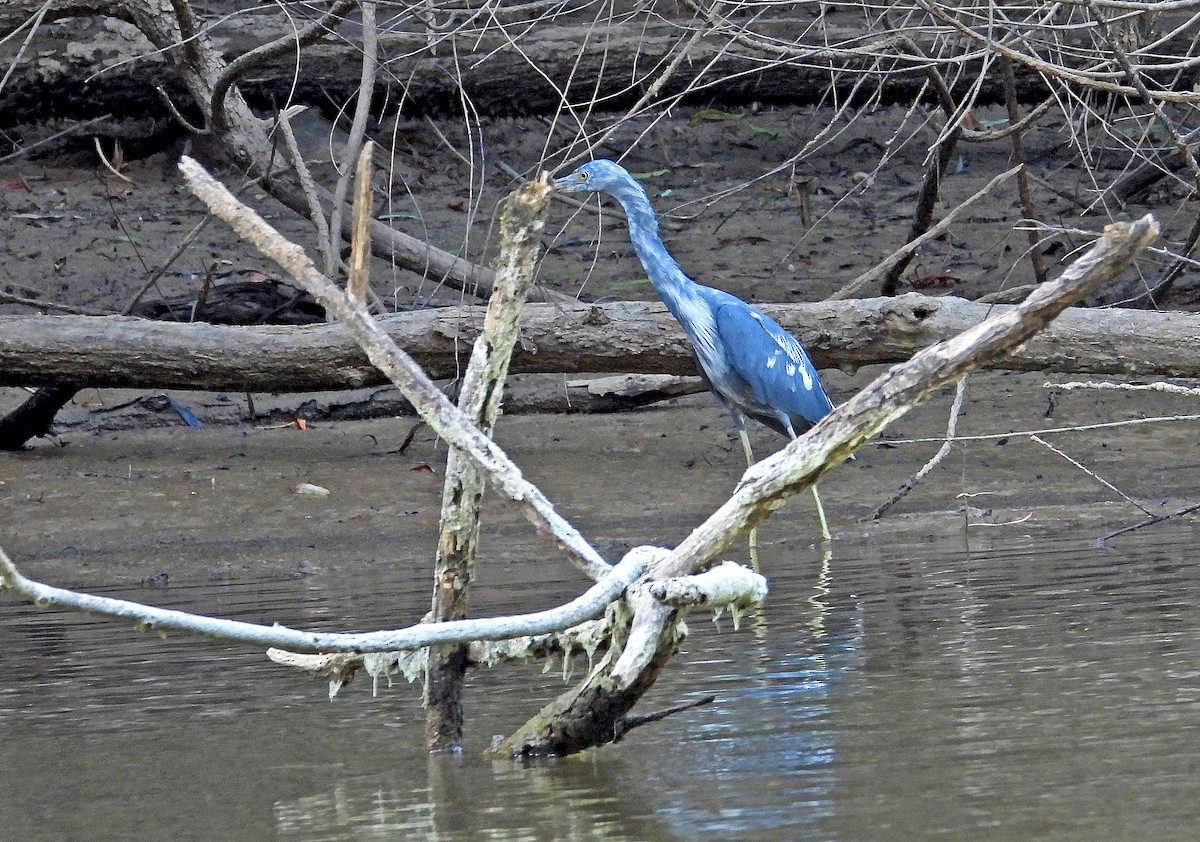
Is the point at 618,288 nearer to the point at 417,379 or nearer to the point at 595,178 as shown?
the point at 595,178

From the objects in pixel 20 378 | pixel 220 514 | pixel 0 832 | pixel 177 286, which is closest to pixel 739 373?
pixel 220 514

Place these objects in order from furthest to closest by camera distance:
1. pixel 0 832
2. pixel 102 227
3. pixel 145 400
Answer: pixel 102 227 → pixel 145 400 → pixel 0 832

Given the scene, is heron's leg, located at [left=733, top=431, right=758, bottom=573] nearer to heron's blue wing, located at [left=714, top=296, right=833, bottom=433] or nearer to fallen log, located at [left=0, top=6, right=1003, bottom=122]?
heron's blue wing, located at [left=714, top=296, right=833, bottom=433]

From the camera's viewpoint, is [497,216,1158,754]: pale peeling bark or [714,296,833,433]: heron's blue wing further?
[714,296,833,433]: heron's blue wing

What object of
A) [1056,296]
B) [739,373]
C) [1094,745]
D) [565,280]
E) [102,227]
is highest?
[102,227]

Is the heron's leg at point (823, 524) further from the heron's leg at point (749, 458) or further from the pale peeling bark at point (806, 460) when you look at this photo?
the pale peeling bark at point (806, 460)

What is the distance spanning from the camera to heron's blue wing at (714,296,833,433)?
25.6ft

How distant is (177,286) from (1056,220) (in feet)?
19.9

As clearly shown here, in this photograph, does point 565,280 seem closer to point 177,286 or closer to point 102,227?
point 177,286

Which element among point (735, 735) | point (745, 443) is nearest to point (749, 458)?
point (745, 443)

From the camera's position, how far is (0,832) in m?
3.20

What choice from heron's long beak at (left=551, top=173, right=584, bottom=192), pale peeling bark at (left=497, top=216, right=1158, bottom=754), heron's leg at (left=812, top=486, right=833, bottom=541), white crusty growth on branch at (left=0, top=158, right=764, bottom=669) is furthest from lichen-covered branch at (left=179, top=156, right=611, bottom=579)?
heron's leg at (left=812, top=486, right=833, bottom=541)

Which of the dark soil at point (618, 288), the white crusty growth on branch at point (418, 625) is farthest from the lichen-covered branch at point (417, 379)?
the dark soil at point (618, 288)

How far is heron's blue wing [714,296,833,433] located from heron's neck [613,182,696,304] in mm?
276
